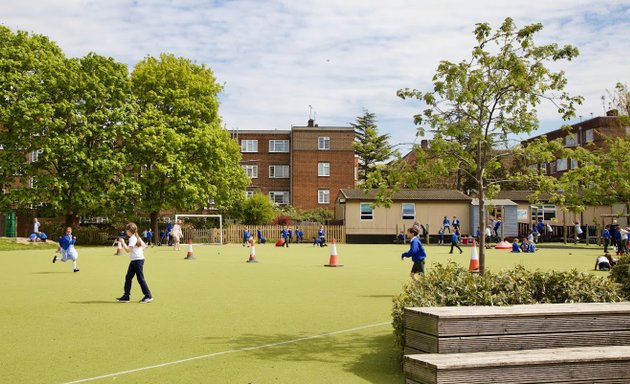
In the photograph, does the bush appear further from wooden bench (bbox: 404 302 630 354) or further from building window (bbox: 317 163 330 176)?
building window (bbox: 317 163 330 176)

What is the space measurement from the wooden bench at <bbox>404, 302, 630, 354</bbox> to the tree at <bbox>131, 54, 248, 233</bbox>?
1639 inches

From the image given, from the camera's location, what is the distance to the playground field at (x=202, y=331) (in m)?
7.61

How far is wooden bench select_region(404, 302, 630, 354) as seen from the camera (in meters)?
6.39

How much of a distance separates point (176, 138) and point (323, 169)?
29.0 m

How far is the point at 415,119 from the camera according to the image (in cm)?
1110

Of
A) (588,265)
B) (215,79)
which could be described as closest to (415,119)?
(588,265)

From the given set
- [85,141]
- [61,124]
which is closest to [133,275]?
[61,124]

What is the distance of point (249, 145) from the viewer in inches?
2997

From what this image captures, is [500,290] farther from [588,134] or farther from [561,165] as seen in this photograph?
[561,165]

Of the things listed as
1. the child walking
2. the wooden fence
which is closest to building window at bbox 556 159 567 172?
the wooden fence

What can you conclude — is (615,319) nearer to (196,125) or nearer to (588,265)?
(588,265)

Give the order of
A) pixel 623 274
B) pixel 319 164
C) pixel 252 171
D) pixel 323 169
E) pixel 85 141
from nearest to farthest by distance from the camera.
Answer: pixel 623 274, pixel 85 141, pixel 319 164, pixel 323 169, pixel 252 171

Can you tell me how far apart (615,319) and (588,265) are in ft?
67.9

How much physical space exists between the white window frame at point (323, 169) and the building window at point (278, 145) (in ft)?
14.7
